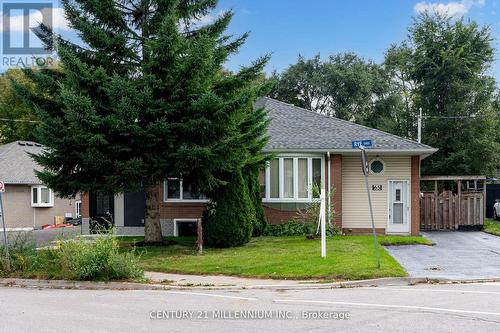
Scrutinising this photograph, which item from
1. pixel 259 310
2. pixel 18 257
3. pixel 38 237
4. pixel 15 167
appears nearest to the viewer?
pixel 259 310

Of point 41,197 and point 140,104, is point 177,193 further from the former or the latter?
point 41,197

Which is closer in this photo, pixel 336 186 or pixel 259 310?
pixel 259 310

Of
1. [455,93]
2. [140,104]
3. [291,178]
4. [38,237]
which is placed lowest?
[38,237]

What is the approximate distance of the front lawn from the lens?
45.3 ft

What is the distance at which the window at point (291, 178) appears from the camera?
23.4m

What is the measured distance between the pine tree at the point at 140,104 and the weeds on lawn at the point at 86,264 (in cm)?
348

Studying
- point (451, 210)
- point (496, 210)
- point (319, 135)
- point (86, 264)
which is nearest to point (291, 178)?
point (319, 135)

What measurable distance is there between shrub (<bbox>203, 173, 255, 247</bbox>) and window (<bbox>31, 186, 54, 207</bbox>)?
72.0 ft

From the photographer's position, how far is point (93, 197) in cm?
2455

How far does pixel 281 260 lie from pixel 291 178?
8154 millimetres

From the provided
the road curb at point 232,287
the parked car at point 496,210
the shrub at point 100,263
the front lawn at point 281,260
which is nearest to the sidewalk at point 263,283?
the road curb at point 232,287

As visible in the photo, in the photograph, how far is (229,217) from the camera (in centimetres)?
1897

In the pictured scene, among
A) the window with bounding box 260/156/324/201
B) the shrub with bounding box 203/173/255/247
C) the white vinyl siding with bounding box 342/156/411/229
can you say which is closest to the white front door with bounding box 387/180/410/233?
the white vinyl siding with bounding box 342/156/411/229

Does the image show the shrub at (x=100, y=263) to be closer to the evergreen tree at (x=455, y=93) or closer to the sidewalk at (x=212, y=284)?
the sidewalk at (x=212, y=284)
